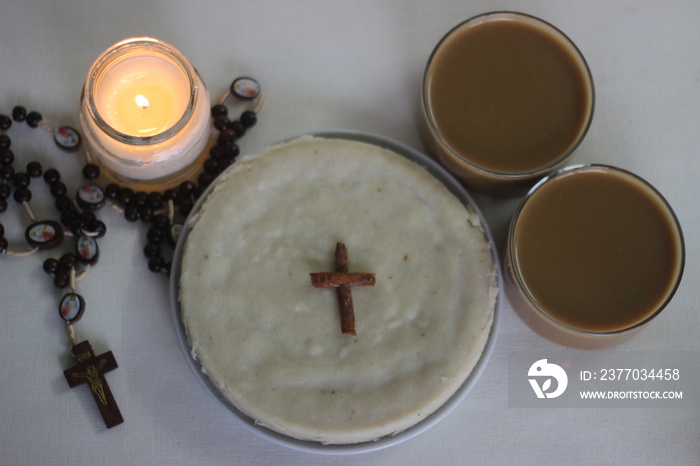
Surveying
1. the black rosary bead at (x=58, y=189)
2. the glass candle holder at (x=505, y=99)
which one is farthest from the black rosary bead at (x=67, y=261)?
the glass candle holder at (x=505, y=99)

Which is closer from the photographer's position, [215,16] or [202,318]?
[202,318]

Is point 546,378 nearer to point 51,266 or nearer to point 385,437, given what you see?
point 385,437

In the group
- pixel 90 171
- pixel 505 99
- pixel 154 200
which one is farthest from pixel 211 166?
pixel 505 99

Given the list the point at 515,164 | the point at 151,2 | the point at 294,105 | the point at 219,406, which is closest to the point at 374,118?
the point at 294,105

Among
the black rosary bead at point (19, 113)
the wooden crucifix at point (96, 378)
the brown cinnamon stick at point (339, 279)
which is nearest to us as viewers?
the brown cinnamon stick at point (339, 279)

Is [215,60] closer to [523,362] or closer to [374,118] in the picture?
[374,118]

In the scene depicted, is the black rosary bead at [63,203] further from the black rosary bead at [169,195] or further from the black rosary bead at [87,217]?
the black rosary bead at [169,195]
